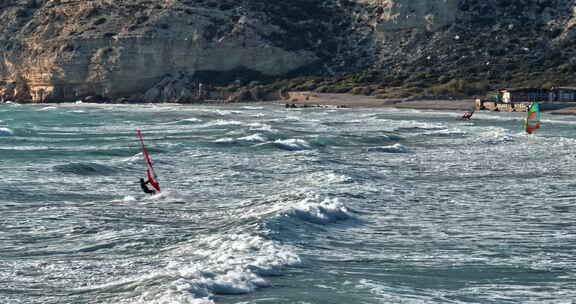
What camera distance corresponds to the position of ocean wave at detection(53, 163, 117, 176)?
3248cm

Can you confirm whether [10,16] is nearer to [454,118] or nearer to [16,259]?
[454,118]

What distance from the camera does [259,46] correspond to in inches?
4419

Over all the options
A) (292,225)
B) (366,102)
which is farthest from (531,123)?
(366,102)

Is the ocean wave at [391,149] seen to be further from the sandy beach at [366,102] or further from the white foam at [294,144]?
the sandy beach at [366,102]

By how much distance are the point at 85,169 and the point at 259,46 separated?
80562 mm

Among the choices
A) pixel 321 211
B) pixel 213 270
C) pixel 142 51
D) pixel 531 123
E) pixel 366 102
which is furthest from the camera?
pixel 142 51

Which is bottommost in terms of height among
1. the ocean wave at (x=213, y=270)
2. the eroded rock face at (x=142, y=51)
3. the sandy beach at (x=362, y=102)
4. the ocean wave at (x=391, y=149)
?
the ocean wave at (x=391, y=149)

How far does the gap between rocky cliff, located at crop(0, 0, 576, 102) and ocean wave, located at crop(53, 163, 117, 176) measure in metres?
72.6

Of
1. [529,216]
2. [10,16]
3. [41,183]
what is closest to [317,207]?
[529,216]

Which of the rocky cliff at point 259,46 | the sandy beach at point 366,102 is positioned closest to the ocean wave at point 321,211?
the sandy beach at point 366,102

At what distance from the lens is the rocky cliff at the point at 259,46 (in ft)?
358

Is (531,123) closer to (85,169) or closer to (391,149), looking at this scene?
(391,149)

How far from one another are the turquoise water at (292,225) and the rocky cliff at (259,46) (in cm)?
6730

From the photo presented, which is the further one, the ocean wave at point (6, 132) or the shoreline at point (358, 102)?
the shoreline at point (358, 102)
